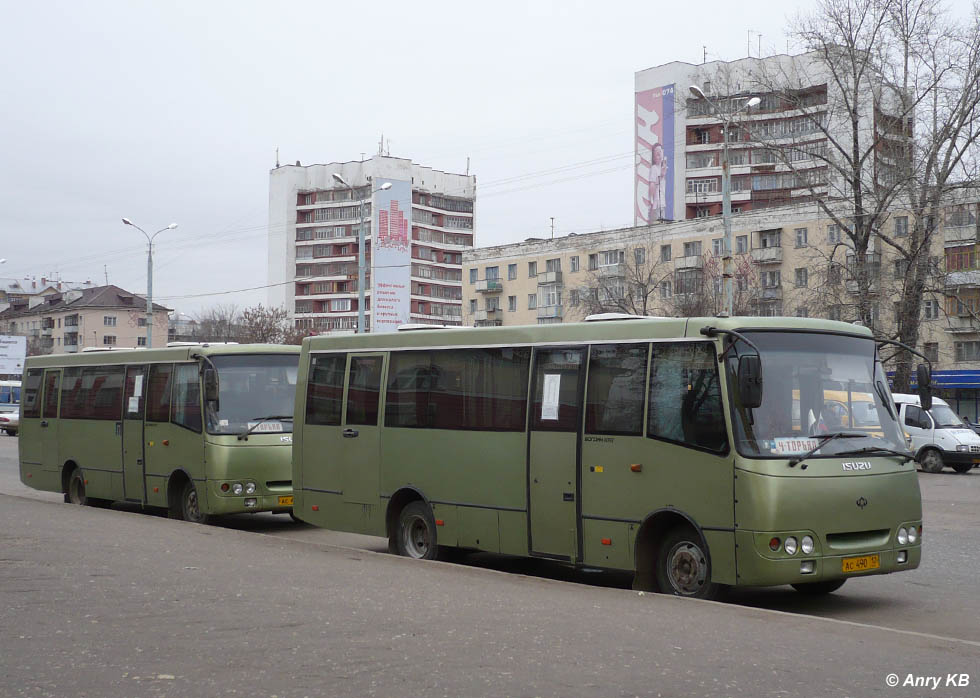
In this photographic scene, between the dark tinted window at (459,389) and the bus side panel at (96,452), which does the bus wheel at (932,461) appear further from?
the dark tinted window at (459,389)

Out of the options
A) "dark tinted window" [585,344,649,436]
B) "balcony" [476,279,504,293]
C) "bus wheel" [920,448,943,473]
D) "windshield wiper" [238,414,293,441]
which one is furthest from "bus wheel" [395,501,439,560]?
"balcony" [476,279,504,293]

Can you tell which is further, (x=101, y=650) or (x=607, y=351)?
(x=607, y=351)

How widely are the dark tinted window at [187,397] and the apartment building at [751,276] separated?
30205 mm

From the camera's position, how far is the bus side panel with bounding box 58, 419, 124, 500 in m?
19.2

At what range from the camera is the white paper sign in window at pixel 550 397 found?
1172cm

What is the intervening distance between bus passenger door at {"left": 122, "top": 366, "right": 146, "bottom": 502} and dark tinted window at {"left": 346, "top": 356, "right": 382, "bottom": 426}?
548 cm

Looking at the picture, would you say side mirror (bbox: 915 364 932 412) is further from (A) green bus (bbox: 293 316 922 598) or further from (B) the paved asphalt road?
(B) the paved asphalt road

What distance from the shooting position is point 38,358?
21.8 metres

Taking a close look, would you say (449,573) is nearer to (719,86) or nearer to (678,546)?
(678,546)

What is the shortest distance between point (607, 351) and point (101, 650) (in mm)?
5866

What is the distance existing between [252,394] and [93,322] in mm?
123889

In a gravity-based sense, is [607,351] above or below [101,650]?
above

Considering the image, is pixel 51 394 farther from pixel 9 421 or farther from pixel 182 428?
pixel 9 421

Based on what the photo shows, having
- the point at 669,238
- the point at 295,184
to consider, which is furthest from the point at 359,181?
the point at 669,238
